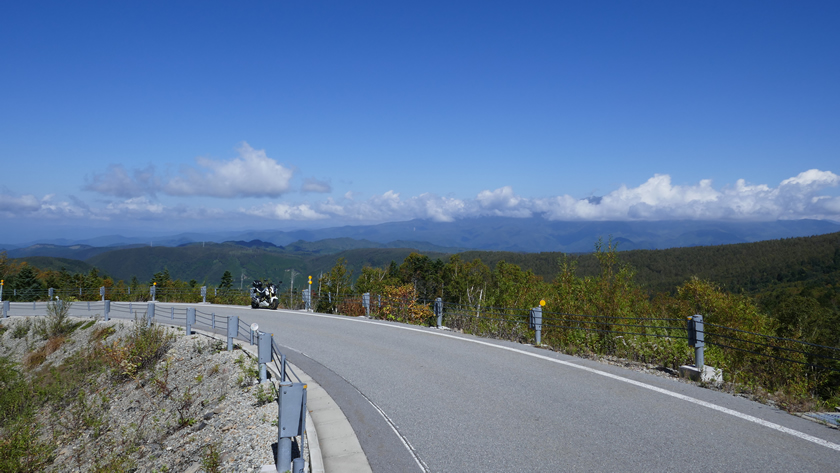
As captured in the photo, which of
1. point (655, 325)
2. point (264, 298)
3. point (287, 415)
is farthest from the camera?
point (264, 298)

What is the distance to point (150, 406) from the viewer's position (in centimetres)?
1073

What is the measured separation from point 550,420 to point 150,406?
9413 mm

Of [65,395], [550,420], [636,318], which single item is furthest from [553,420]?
[65,395]

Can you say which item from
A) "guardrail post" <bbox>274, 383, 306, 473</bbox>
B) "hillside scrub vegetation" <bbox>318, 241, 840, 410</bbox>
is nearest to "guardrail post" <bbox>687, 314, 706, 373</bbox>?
"hillside scrub vegetation" <bbox>318, 241, 840, 410</bbox>

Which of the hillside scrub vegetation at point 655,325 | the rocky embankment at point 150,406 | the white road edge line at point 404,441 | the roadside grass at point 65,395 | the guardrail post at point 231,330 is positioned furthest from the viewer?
the guardrail post at point 231,330

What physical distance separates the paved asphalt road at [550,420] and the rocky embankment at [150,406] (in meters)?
1.34

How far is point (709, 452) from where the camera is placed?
470cm

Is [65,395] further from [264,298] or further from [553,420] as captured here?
[553,420]

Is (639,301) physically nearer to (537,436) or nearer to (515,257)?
(537,436)

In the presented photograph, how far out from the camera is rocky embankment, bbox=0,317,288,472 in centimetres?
696

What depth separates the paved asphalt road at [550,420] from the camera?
462 cm

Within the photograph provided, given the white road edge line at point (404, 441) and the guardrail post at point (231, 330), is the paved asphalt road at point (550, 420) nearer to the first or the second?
the white road edge line at point (404, 441)

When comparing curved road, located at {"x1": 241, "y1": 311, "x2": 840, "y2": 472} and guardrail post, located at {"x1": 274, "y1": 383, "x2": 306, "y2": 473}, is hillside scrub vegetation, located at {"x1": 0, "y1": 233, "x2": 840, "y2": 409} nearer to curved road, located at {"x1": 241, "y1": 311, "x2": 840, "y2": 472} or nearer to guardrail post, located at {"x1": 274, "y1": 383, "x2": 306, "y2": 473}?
curved road, located at {"x1": 241, "y1": 311, "x2": 840, "y2": 472}

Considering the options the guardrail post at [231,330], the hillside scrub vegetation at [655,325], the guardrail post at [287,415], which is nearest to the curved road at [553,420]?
the guardrail post at [287,415]
